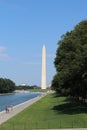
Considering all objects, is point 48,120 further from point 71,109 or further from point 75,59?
point 71,109

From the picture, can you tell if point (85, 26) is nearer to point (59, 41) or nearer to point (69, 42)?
point (69, 42)

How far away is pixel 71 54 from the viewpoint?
6588 cm

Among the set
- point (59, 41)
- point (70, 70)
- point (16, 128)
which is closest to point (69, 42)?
point (70, 70)

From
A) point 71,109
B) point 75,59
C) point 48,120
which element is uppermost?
point 75,59

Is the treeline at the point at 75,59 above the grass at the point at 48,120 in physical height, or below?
above

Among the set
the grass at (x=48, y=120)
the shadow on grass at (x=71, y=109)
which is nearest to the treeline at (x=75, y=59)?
the shadow on grass at (x=71, y=109)

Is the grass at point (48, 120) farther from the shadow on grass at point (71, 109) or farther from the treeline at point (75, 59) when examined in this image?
the treeline at point (75, 59)

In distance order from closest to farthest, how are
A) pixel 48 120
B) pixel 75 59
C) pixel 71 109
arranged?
pixel 48 120 → pixel 75 59 → pixel 71 109

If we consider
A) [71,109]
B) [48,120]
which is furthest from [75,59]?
[71,109]

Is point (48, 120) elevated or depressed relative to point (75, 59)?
depressed

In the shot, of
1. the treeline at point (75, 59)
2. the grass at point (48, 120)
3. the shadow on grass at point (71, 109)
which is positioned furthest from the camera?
the shadow on grass at point (71, 109)

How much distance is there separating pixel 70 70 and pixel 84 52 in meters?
4.71

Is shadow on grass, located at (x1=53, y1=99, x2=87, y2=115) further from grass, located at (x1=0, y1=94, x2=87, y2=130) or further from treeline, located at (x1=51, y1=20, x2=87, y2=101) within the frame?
treeline, located at (x1=51, y1=20, x2=87, y2=101)

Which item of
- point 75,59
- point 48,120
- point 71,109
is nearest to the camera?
point 48,120
